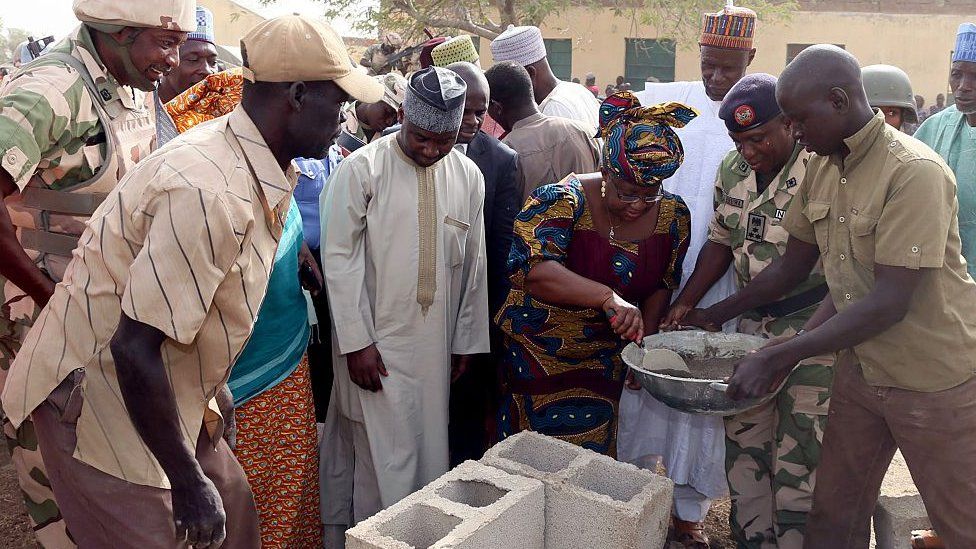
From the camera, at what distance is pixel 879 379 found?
8.84 feet

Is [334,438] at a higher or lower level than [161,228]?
lower

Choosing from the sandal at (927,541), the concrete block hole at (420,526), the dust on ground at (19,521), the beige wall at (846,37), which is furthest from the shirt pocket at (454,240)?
the beige wall at (846,37)

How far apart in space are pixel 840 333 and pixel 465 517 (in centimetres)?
132

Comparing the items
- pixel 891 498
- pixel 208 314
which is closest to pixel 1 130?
pixel 208 314

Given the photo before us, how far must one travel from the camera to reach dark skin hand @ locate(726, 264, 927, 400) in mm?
2498

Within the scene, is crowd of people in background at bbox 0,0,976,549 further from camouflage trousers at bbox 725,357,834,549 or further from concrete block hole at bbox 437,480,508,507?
concrete block hole at bbox 437,480,508,507

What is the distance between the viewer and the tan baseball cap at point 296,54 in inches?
73.4

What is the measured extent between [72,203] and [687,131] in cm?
281

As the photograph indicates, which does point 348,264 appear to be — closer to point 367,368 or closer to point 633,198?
point 367,368

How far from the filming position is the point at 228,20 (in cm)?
2288

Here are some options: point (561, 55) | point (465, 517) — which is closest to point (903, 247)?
point (465, 517)

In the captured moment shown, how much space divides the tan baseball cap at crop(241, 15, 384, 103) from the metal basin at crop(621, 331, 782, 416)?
145cm

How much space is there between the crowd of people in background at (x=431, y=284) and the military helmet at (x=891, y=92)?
19 mm

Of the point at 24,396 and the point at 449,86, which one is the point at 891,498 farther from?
the point at 24,396
